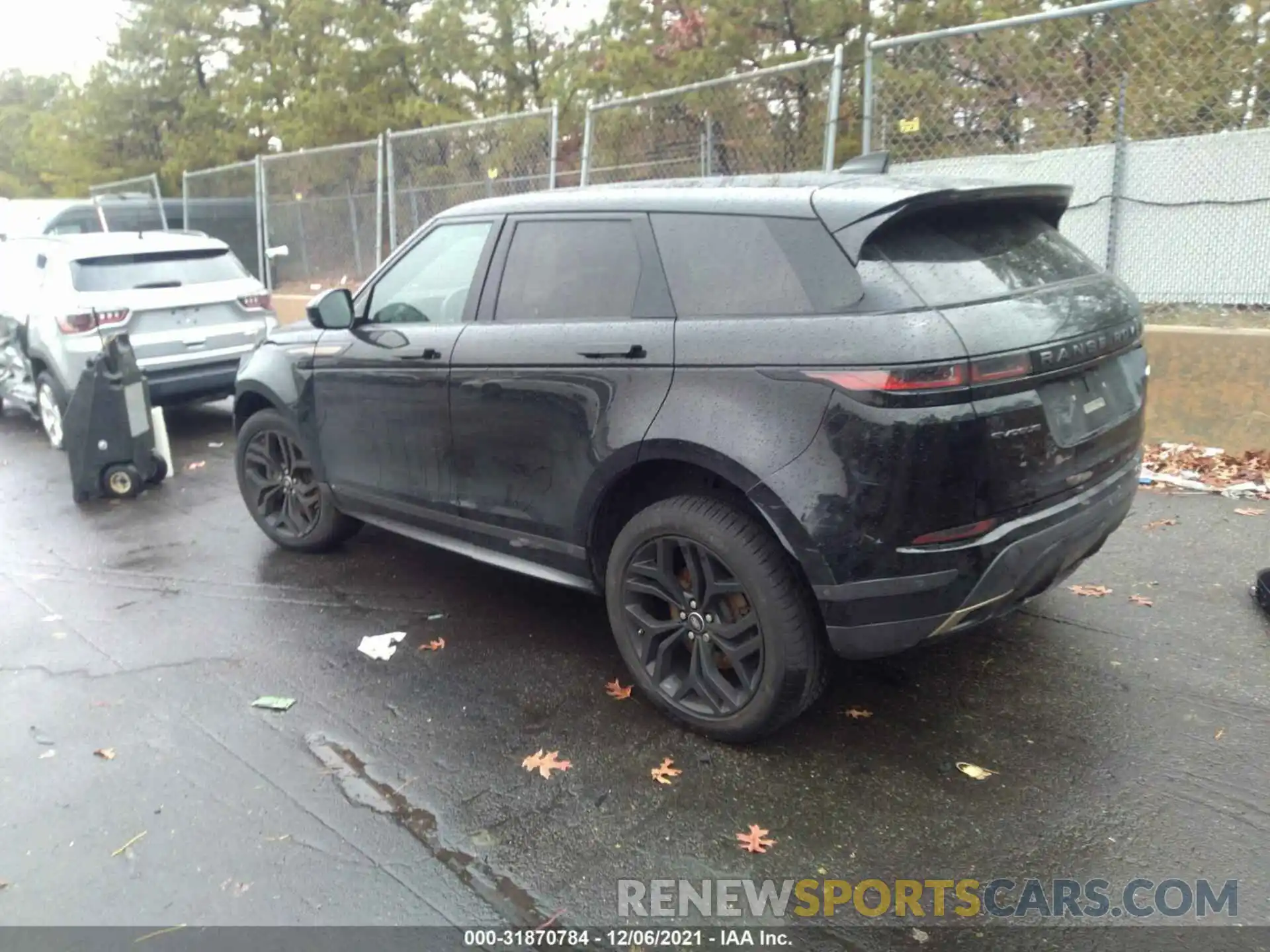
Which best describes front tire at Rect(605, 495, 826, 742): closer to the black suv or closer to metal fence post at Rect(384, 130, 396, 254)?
the black suv

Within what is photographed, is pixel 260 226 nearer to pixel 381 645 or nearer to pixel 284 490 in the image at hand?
pixel 284 490

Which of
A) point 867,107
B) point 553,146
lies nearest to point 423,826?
point 867,107

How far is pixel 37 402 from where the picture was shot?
28.7 ft

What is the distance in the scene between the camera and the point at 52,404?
27.4 feet

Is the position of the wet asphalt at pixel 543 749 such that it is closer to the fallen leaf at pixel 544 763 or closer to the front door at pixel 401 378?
the fallen leaf at pixel 544 763

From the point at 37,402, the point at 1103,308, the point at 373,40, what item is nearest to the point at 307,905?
the point at 1103,308

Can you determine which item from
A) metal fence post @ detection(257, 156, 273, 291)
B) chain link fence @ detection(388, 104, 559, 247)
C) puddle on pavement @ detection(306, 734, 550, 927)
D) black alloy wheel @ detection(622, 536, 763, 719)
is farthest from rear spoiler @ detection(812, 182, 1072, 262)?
metal fence post @ detection(257, 156, 273, 291)

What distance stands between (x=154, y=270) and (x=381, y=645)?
18.3 ft

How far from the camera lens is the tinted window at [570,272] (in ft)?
11.9

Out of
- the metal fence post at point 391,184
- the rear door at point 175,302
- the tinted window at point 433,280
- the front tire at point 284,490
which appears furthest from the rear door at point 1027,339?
the metal fence post at point 391,184

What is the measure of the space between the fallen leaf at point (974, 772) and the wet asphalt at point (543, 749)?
0.04m

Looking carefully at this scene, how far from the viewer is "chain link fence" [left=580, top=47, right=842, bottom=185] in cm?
745

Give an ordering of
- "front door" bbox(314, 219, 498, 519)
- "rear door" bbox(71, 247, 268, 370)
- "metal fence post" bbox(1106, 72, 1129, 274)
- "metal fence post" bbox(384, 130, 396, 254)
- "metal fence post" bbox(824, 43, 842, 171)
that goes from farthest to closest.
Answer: "metal fence post" bbox(384, 130, 396, 254) → "rear door" bbox(71, 247, 268, 370) → "metal fence post" bbox(824, 43, 842, 171) → "metal fence post" bbox(1106, 72, 1129, 274) → "front door" bbox(314, 219, 498, 519)

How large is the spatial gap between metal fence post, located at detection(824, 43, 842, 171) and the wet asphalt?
3519 millimetres
